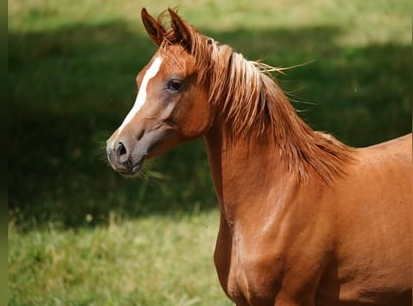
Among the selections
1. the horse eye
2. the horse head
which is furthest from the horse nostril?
the horse eye

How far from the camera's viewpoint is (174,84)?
13.3 ft

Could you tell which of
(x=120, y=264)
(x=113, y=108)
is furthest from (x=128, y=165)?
(x=113, y=108)

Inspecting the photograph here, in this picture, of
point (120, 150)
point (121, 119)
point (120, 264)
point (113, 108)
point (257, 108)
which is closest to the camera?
point (120, 150)

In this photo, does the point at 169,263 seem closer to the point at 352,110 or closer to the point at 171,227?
the point at 171,227

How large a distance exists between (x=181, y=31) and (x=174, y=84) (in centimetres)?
23

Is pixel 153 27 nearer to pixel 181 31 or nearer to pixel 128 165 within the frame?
pixel 181 31

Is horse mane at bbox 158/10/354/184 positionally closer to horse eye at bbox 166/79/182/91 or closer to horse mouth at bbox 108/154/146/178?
horse eye at bbox 166/79/182/91

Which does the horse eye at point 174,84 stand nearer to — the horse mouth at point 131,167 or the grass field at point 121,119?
the horse mouth at point 131,167

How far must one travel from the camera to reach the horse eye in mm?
4043

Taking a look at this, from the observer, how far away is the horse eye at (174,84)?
159 inches

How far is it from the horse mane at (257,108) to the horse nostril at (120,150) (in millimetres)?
427

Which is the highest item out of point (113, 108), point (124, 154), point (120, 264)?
point (124, 154)

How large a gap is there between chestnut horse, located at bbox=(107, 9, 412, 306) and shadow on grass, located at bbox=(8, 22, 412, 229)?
1435 millimetres

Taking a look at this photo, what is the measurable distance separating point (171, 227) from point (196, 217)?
268mm
